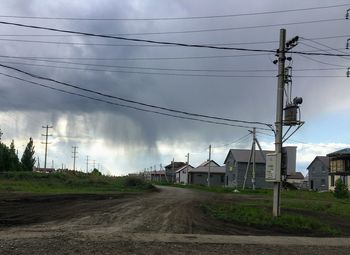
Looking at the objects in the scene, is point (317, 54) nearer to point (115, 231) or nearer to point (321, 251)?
point (321, 251)

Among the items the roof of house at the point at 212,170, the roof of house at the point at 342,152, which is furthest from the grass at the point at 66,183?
the roof of house at the point at 212,170

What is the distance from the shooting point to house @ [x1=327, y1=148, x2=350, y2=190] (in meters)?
89.9

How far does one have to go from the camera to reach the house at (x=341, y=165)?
295 feet

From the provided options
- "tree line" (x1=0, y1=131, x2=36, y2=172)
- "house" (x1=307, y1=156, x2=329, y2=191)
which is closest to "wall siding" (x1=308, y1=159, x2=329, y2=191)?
"house" (x1=307, y1=156, x2=329, y2=191)

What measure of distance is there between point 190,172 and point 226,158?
2647cm

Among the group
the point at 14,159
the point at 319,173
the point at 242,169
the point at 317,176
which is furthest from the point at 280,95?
the point at 14,159

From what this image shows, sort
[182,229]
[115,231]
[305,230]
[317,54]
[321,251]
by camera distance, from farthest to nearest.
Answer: [317,54], [305,230], [182,229], [115,231], [321,251]

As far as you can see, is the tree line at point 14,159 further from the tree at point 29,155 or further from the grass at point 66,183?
the grass at point 66,183

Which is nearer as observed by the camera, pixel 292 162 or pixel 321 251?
pixel 321 251

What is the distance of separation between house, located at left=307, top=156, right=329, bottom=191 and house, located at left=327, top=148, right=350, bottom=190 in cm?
1292

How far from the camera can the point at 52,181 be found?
68.3 m

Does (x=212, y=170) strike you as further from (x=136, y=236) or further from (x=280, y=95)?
(x=136, y=236)

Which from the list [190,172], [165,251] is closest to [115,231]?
[165,251]

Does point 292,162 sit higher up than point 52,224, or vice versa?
point 292,162
